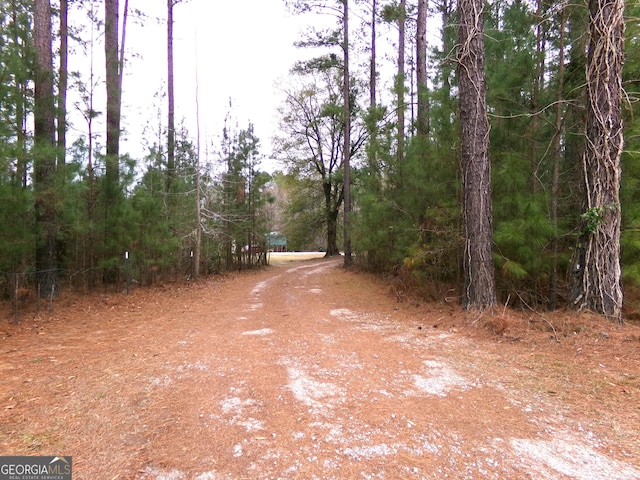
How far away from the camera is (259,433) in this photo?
2.74 m

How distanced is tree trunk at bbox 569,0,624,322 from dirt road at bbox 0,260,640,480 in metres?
0.89

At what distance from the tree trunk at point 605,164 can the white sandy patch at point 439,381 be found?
3093 mm

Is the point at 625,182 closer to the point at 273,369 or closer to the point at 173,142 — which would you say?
the point at 273,369

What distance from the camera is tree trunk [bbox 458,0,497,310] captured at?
637 cm

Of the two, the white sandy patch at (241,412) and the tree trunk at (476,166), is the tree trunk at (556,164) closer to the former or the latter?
the tree trunk at (476,166)

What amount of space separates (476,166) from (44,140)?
8508 millimetres

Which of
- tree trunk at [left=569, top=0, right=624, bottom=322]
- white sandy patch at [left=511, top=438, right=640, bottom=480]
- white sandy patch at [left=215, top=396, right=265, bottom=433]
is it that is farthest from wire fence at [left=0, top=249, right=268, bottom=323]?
tree trunk at [left=569, top=0, right=624, bottom=322]

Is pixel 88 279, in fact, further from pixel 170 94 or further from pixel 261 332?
pixel 170 94

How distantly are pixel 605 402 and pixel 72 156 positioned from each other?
1053 centimetres

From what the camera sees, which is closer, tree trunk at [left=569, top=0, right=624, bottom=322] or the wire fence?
tree trunk at [left=569, top=0, right=624, bottom=322]

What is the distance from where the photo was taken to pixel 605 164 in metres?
5.49

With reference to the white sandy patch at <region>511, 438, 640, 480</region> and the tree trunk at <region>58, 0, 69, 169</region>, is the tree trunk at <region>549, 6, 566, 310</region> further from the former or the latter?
the tree trunk at <region>58, 0, 69, 169</region>

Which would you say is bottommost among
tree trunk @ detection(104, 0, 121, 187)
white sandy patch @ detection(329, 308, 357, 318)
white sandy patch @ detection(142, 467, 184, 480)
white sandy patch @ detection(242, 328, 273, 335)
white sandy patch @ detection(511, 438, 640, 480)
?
white sandy patch @ detection(329, 308, 357, 318)

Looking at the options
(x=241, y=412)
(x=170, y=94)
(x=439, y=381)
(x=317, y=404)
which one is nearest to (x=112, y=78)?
(x=170, y=94)
